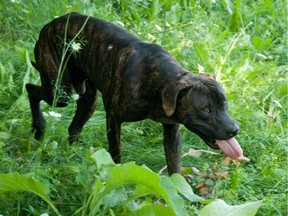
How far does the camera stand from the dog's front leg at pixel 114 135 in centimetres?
484

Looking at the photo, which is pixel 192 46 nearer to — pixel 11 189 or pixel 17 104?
pixel 17 104

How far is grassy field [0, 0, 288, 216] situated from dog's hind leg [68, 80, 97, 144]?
0.09 m

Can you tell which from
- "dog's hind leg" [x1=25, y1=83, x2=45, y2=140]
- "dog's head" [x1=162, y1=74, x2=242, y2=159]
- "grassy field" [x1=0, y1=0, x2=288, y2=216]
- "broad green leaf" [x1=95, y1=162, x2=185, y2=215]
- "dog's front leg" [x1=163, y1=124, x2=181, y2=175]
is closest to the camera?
"broad green leaf" [x1=95, y1=162, x2=185, y2=215]

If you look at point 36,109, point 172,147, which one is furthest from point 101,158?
point 36,109

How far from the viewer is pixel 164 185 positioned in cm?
395

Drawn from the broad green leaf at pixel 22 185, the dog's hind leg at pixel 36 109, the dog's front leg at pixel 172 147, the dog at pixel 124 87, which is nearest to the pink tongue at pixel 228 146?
the dog at pixel 124 87

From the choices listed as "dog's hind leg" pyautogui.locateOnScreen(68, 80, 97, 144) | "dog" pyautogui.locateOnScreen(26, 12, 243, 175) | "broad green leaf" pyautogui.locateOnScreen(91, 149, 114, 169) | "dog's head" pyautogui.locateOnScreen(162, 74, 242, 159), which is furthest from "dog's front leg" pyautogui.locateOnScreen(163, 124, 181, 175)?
"broad green leaf" pyautogui.locateOnScreen(91, 149, 114, 169)

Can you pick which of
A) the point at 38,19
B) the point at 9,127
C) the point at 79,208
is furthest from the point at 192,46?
the point at 79,208

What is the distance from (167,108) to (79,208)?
0.80 meters

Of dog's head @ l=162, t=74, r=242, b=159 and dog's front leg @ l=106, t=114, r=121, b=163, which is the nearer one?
dog's head @ l=162, t=74, r=242, b=159

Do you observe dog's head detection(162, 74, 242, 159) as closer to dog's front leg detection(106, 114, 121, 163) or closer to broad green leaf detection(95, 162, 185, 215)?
dog's front leg detection(106, 114, 121, 163)

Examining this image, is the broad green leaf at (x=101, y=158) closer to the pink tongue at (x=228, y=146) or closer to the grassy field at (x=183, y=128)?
the grassy field at (x=183, y=128)

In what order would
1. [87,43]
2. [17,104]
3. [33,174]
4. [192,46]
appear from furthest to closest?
[192,46], [17,104], [87,43], [33,174]

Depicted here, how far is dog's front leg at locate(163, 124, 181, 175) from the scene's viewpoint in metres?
Answer: 5.01
